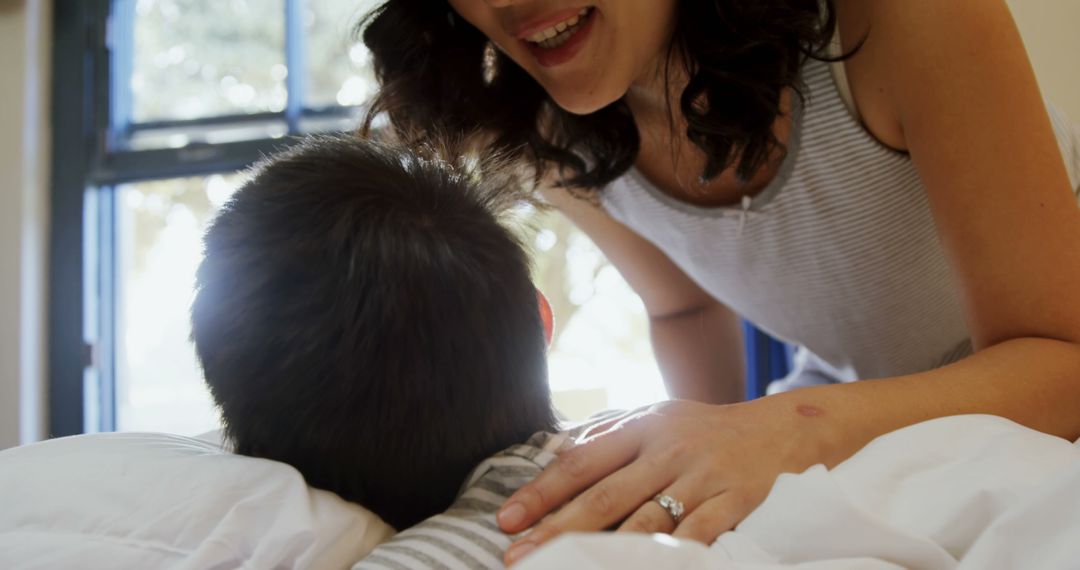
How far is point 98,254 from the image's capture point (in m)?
2.76

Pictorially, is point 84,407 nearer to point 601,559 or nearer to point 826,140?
point 826,140

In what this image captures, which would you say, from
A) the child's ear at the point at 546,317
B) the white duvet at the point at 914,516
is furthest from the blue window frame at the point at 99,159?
the white duvet at the point at 914,516

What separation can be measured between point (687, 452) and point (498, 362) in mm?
148

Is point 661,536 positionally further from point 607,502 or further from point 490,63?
point 490,63

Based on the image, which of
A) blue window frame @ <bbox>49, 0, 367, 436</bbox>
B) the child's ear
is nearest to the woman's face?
the child's ear

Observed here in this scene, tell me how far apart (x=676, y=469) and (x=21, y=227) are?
259 centimetres

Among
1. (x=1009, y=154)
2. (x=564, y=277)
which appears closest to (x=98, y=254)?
(x=564, y=277)

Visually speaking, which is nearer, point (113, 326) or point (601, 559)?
point (601, 559)

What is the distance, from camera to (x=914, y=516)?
490mm

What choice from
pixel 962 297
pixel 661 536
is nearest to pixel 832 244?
pixel 962 297

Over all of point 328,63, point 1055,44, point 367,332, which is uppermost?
point 328,63

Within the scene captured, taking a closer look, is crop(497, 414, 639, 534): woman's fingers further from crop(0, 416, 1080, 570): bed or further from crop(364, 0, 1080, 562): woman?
crop(0, 416, 1080, 570): bed

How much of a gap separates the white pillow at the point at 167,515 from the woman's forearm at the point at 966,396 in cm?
35

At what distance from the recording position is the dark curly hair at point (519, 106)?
3.34 ft
